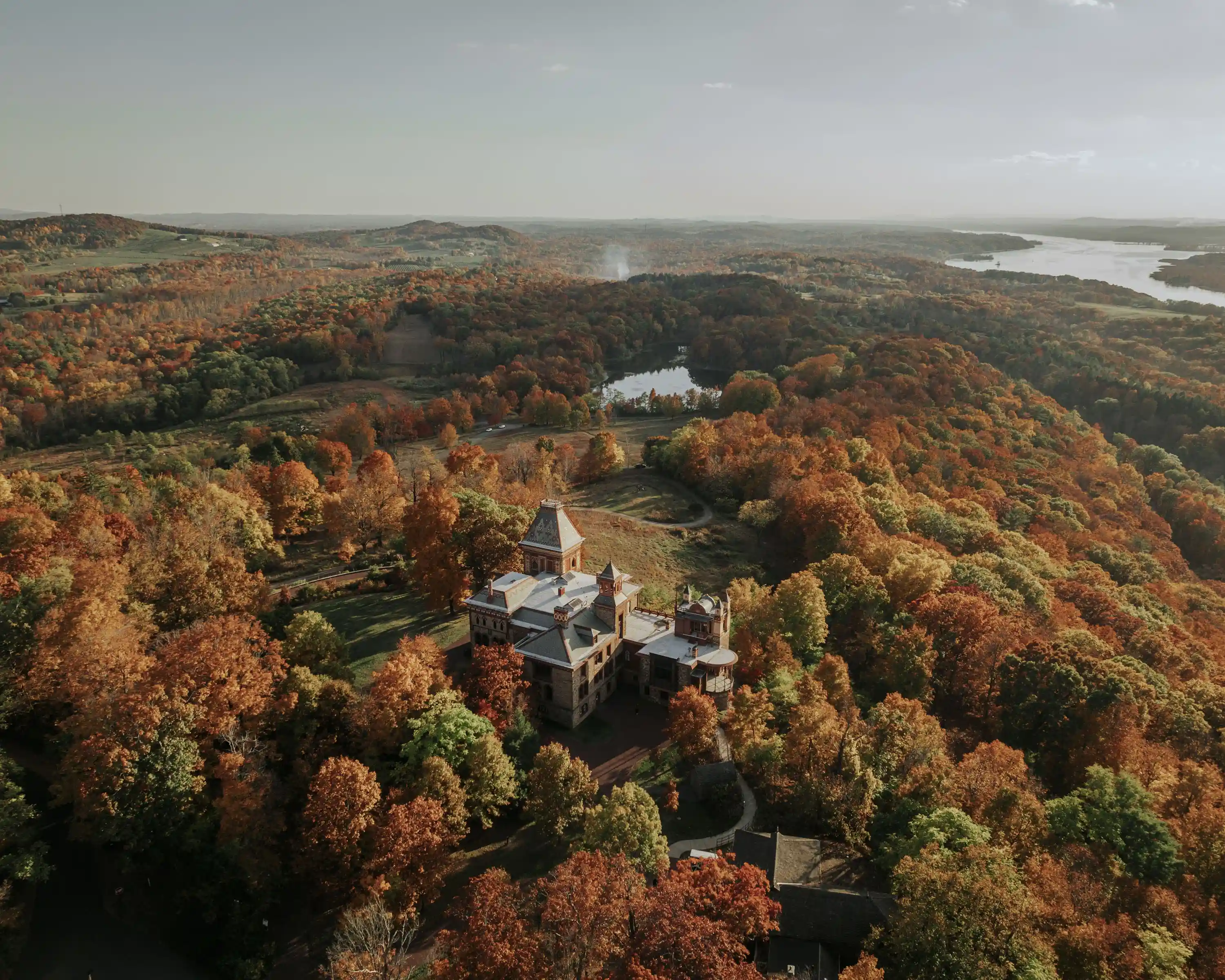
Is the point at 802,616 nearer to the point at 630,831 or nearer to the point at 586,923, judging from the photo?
the point at 630,831

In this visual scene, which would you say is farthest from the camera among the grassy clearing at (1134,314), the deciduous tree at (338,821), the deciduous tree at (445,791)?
the grassy clearing at (1134,314)

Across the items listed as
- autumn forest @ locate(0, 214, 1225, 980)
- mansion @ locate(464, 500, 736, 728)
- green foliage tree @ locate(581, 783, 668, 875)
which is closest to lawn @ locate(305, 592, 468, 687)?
autumn forest @ locate(0, 214, 1225, 980)

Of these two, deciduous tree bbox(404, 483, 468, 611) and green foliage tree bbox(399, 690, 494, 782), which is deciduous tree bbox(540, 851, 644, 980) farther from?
deciduous tree bbox(404, 483, 468, 611)

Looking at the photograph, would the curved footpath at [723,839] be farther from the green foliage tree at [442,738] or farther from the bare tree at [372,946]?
the bare tree at [372,946]

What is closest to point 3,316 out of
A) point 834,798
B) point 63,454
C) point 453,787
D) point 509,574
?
point 63,454

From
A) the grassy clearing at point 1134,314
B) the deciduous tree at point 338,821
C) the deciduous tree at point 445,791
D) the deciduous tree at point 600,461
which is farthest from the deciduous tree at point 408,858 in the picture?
the grassy clearing at point 1134,314
